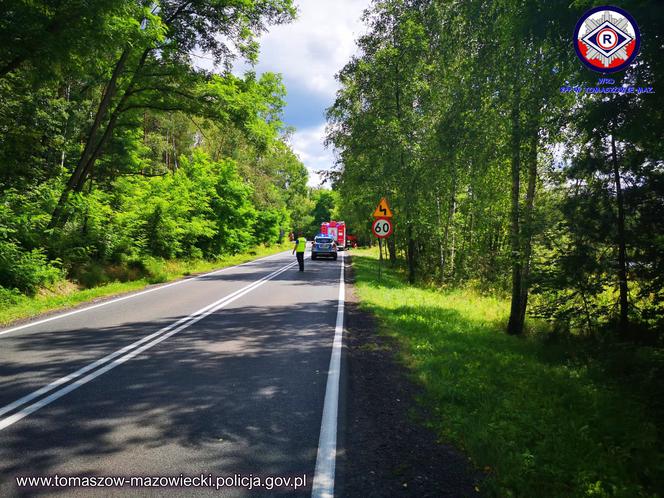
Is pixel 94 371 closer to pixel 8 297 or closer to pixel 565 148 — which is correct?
pixel 8 297

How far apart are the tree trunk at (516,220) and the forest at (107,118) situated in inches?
326

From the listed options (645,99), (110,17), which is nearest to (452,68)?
(645,99)

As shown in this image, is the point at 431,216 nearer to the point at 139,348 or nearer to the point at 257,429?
the point at 139,348

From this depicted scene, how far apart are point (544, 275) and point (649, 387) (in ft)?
11.1

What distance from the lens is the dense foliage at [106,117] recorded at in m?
8.12

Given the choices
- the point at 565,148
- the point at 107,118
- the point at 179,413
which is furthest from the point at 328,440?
the point at 107,118

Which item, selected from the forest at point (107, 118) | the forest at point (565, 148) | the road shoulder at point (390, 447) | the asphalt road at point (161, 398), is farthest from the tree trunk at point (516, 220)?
the forest at point (107, 118)

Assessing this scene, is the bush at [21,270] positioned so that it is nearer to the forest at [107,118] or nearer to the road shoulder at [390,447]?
the forest at [107,118]

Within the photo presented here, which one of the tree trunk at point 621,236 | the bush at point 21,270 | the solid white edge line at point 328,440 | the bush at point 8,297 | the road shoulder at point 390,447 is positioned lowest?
the road shoulder at point 390,447

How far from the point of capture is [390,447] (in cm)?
351

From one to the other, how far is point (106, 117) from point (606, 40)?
21319mm

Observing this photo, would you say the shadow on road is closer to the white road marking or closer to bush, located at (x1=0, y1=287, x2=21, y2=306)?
the white road marking

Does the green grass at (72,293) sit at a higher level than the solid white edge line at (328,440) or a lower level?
higher

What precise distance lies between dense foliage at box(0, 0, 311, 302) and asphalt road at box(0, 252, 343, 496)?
5037 millimetres
